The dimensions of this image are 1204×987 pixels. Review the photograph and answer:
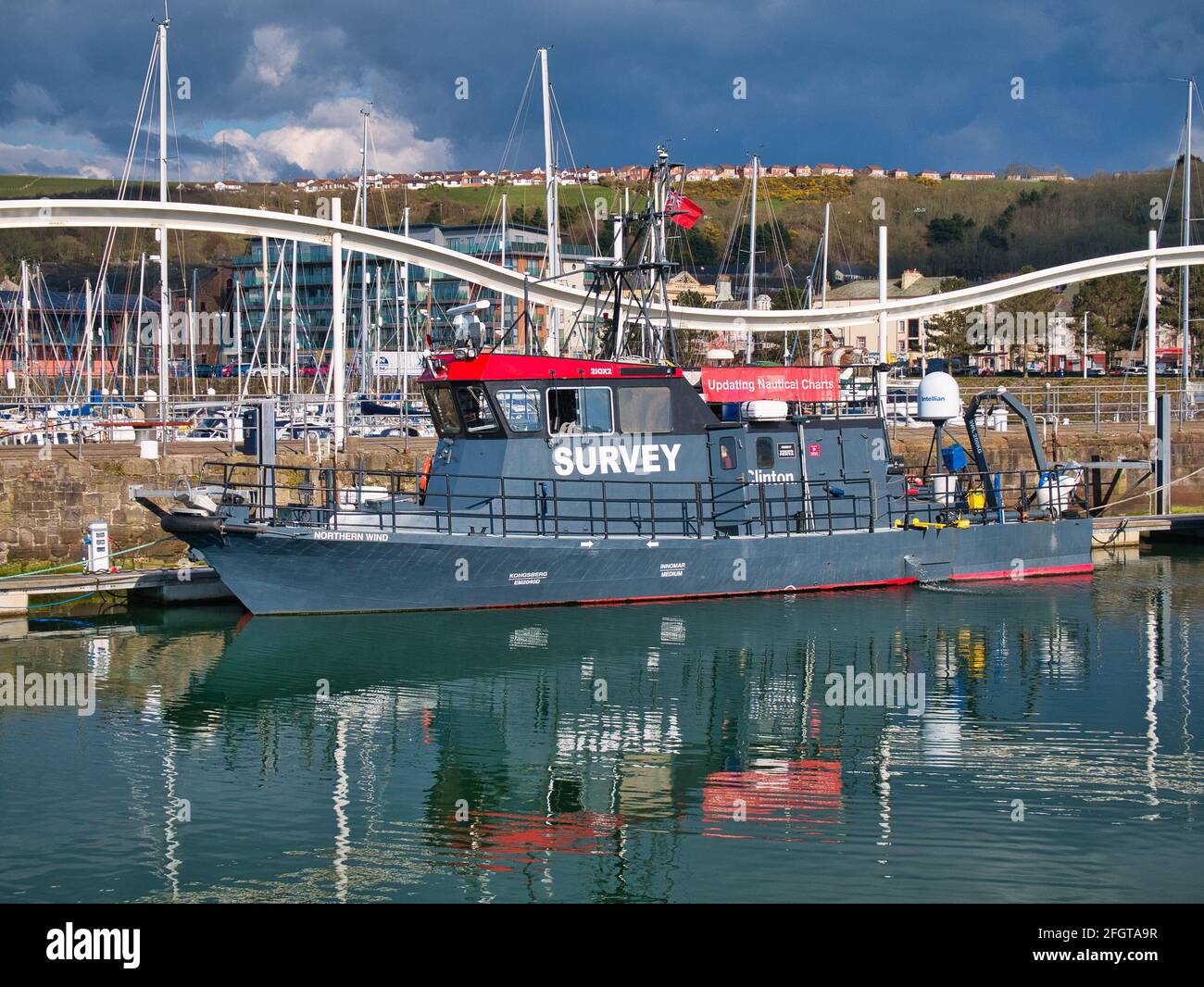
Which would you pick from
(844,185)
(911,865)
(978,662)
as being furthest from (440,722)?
(844,185)

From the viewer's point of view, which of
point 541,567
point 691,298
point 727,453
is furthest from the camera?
point 691,298

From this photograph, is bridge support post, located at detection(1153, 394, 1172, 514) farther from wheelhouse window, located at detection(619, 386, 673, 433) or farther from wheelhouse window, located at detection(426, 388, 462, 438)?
wheelhouse window, located at detection(426, 388, 462, 438)

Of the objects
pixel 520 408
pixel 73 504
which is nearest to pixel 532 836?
pixel 520 408

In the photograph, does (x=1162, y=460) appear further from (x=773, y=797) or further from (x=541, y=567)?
(x=773, y=797)

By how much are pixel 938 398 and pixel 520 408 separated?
28.5 feet

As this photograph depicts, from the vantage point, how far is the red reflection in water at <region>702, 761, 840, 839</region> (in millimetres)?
10812

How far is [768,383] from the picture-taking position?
21.6 m

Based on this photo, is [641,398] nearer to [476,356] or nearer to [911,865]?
[476,356]

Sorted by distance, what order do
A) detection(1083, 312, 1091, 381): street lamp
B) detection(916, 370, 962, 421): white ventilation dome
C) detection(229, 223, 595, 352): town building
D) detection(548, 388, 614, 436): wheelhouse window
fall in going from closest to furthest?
1. detection(548, 388, 614, 436): wheelhouse window
2. detection(916, 370, 962, 421): white ventilation dome
3. detection(1083, 312, 1091, 381): street lamp
4. detection(229, 223, 595, 352): town building

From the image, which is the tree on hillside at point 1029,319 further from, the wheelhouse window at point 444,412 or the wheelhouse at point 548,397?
the wheelhouse window at point 444,412

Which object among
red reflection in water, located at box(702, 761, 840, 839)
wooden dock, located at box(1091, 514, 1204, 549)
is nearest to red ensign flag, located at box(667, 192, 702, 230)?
red reflection in water, located at box(702, 761, 840, 839)

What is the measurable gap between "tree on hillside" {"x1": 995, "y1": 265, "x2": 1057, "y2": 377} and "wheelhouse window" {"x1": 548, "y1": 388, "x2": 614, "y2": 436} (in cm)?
5205

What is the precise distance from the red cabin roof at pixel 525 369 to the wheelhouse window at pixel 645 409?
0.30 meters
